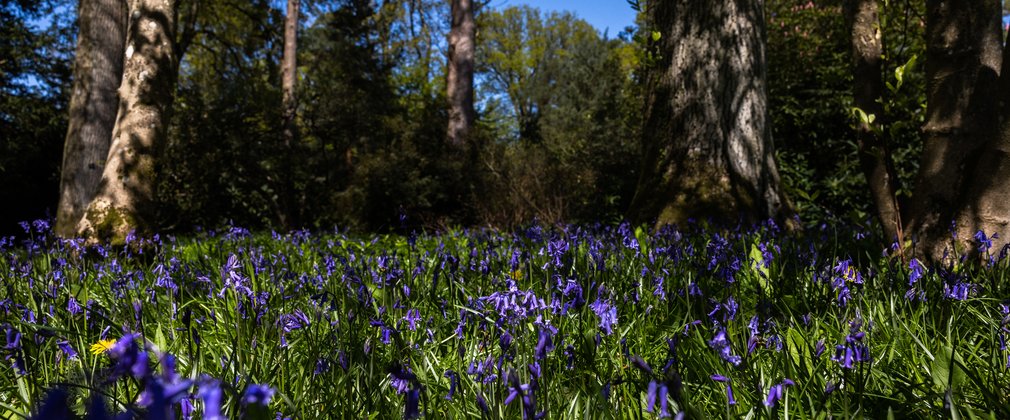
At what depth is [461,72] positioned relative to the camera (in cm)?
1368

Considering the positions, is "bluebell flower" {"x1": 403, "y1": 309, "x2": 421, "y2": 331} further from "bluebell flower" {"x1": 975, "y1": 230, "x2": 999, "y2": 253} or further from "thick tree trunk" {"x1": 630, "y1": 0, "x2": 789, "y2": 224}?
"thick tree trunk" {"x1": 630, "y1": 0, "x2": 789, "y2": 224}

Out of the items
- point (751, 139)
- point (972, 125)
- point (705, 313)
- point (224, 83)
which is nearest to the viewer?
point (705, 313)

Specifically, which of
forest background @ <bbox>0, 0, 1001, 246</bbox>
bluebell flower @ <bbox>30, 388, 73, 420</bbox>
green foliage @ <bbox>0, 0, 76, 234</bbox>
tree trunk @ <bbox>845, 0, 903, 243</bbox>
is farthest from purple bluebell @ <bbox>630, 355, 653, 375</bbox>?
green foliage @ <bbox>0, 0, 76, 234</bbox>

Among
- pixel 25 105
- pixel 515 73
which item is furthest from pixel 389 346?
pixel 515 73

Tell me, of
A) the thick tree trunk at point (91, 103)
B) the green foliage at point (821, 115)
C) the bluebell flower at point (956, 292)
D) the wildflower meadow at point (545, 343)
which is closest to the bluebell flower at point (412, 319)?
the wildflower meadow at point (545, 343)

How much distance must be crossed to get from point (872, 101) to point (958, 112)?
406 millimetres

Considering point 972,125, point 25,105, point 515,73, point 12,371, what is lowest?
point 12,371

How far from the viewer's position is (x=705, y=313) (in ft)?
7.31

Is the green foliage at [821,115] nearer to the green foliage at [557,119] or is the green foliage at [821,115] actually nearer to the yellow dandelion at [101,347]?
the green foliage at [557,119]

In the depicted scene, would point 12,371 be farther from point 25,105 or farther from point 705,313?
point 25,105

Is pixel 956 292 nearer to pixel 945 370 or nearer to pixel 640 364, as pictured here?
pixel 945 370

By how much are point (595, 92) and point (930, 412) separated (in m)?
32.0

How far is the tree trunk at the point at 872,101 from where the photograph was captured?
3.41 metres

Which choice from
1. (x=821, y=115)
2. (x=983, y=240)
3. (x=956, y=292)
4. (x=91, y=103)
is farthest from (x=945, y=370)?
(x=91, y=103)
